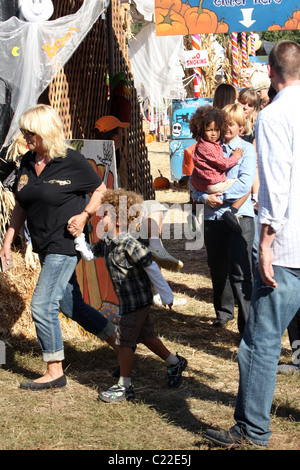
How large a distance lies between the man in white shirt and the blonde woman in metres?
1.46

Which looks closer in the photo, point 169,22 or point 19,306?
point 19,306

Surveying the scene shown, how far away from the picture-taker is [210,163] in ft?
17.3

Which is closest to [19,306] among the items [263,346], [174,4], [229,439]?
[229,439]

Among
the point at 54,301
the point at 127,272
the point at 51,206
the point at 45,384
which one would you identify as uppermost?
the point at 51,206

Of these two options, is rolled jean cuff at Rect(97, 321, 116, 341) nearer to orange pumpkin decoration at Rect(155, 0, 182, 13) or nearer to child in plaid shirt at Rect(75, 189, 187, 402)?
child in plaid shirt at Rect(75, 189, 187, 402)

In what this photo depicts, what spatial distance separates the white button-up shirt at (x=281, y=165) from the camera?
9.72 feet

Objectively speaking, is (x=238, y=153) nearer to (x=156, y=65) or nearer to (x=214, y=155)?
(x=214, y=155)

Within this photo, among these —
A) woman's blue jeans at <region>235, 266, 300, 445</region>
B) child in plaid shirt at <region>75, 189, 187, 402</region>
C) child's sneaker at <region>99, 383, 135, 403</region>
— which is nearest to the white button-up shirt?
woman's blue jeans at <region>235, 266, 300, 445</region>

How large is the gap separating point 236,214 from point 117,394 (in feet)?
6.13

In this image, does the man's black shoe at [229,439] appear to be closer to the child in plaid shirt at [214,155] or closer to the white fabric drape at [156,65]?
the child in plaid shirt at [214,155]

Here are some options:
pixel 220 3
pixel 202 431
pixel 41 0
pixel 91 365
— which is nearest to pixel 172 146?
pixel 220 3

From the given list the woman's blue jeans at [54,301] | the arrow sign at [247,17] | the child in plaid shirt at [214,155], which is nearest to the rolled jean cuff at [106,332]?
the woman's blue jeans at [54,301]

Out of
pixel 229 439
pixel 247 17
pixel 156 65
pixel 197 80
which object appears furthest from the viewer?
pixel 156 65

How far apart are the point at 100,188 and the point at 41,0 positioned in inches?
87.7
